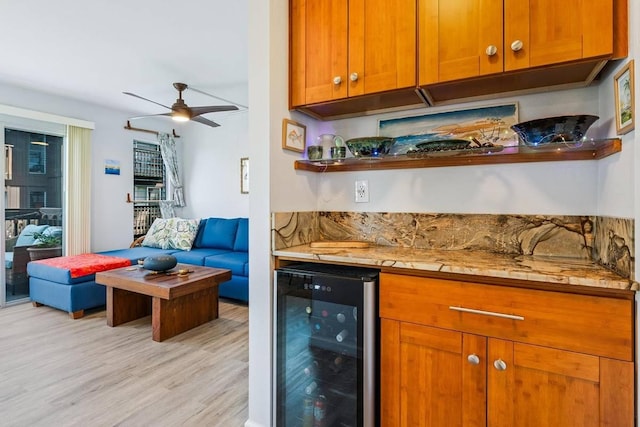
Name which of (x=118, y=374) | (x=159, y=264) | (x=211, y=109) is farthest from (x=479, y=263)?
(x=211, y=109)

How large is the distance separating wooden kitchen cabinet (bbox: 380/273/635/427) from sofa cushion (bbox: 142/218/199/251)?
3.91 meters

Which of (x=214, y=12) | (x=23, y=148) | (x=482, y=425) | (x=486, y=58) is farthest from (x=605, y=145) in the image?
(x=23, y=148)

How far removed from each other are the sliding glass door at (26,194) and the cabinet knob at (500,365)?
4.91m

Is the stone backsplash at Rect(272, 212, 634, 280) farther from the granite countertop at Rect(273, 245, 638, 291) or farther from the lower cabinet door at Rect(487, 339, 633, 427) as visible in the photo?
the lower cabinet door at Rect(487, 339, 633, 427)

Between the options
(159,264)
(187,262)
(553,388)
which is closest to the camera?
(553,388)

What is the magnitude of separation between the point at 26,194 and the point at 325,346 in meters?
4.38

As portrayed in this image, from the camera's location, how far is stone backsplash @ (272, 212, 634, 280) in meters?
1.27

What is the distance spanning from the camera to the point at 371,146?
172cm

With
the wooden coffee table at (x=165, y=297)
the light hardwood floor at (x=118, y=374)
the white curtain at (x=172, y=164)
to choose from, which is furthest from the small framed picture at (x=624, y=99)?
the white curtain at (x=172, y=164)

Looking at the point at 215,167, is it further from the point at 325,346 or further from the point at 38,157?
the point at 325,346

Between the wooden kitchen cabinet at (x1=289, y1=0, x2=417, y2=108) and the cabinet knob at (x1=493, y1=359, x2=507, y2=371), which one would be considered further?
the wooden kitchen cabinet at (x1=289, y1=0, x2=417, y2=108)

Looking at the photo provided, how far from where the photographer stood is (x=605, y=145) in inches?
50.6

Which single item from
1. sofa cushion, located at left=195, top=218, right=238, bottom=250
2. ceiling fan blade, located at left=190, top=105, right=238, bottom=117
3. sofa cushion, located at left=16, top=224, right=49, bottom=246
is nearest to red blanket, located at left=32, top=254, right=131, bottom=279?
sofa cushion, located at left=16, top=224, right=49, bottom=246

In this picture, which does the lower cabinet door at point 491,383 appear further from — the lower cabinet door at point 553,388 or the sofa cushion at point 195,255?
the sofa cushion at point 195,255
